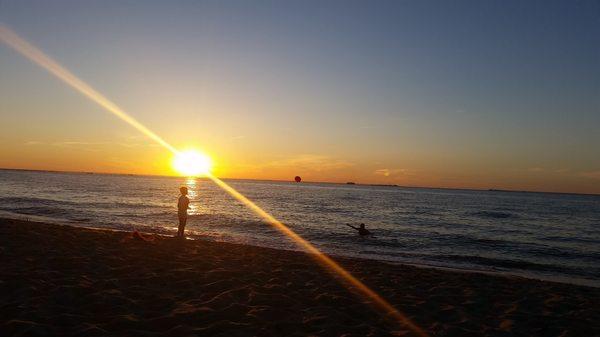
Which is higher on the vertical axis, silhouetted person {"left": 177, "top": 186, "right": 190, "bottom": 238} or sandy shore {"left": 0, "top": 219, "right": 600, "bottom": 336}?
silhouetted person {"left": 177, "top": 186, "right": 190, "bottom": 238}

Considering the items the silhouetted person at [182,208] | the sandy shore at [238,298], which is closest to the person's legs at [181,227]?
the silhouetted person at [182,208]

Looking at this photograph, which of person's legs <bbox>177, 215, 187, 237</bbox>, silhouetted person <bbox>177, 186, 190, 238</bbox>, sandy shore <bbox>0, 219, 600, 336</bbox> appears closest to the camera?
sandy shore <bbox>0, 219, 600, 336</bbox>

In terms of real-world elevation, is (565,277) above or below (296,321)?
below

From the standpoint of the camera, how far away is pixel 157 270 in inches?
384

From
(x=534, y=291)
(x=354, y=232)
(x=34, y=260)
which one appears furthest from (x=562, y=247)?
(x=34, y=260)

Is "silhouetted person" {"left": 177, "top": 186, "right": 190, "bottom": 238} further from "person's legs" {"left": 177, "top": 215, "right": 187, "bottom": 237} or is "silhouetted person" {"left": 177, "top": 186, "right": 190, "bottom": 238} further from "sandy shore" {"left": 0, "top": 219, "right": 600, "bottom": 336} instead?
"sandy shore" {"left": 0, "top": 219, "right": 600, "bottom": 336}

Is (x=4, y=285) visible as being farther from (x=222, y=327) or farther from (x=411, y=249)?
(x=411, y=249)

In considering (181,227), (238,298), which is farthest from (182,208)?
(238,298)

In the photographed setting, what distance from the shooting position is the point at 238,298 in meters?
7.76

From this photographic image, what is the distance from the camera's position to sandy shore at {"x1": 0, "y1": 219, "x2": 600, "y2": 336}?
6.21 m

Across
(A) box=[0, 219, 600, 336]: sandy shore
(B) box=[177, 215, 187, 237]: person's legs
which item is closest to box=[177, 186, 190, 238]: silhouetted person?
(B) box=[177, 215, 187, 237]: person's legs

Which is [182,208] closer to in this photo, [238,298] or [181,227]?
[181,227]

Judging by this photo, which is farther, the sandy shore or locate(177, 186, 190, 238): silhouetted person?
locate(177, 186, 190, 238): silhouetted person

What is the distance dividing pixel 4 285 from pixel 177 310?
133 inches
